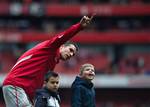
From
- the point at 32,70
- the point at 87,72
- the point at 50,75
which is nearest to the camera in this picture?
the point at 50,75

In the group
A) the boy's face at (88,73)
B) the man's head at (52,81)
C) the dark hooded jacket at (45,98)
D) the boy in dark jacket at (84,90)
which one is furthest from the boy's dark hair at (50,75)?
the boy's face at (88,73)

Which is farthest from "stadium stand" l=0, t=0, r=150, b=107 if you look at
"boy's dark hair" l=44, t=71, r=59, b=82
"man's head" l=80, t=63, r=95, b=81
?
"boy's dark hair" l=44, t=71, r=59, b=82

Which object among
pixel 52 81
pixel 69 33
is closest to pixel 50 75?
pixel 52 81

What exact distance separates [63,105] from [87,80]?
23.8m

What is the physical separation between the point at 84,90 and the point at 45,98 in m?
0.82

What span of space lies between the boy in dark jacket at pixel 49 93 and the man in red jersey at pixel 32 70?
0.56 ft

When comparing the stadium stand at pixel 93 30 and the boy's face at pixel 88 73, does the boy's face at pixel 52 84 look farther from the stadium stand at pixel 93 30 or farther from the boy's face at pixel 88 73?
the stadium stand at pixel 93 30

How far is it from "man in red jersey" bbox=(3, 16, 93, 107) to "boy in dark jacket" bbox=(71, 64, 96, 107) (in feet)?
1.76

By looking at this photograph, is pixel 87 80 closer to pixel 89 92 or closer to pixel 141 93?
pixel 89 92

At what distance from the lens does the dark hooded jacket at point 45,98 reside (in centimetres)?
667

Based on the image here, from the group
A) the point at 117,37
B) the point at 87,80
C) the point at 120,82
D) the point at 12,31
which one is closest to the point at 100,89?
the point at 120,82

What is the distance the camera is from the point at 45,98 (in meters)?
6.69

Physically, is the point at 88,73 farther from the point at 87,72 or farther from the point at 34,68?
the point at 34,68

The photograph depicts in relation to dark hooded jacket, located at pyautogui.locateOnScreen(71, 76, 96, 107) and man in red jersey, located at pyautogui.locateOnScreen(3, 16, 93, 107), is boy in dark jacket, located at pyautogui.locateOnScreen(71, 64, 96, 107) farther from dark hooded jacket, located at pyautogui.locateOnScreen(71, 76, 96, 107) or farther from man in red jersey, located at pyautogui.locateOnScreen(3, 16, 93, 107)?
man in red jersey, located at pyautogui.locateOnScreen(3, 16, 93, 107)
